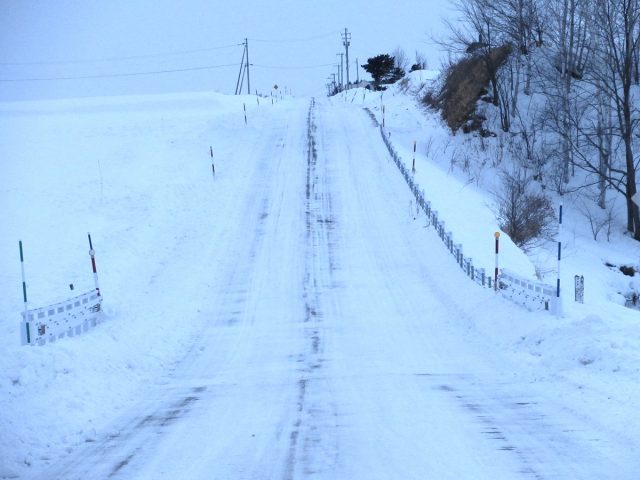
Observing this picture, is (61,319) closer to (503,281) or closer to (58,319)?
(58,319)

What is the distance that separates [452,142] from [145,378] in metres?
35.1

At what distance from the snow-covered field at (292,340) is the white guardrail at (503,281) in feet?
0.75

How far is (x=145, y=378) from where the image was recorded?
11.4m

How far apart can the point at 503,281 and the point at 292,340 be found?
16.4 ft

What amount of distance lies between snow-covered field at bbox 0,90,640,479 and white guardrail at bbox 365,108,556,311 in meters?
0.23

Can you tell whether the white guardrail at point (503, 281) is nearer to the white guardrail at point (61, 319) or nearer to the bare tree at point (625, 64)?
the white guardrail at point (61, 319)

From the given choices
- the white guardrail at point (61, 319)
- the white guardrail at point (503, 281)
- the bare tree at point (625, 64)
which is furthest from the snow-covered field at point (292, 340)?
the bare tree at point (625, 64)

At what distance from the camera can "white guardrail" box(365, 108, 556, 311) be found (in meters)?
13.2

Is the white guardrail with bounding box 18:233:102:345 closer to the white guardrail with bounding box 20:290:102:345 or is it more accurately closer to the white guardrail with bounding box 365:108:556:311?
the white guardrail with bounding box 20:290:102:345

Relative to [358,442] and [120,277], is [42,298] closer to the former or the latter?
[120,277]

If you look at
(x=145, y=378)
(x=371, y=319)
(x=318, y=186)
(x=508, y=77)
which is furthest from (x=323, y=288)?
(x=508, y=77)

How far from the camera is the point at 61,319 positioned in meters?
13.1

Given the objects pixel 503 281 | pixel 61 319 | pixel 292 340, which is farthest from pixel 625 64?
pixel 61 319

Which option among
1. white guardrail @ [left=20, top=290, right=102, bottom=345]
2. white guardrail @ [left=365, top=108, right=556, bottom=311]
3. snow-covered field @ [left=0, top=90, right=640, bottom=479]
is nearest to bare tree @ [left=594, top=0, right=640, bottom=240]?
snow-covered field @ [left=0, top=90, right=640, bottom=479]
